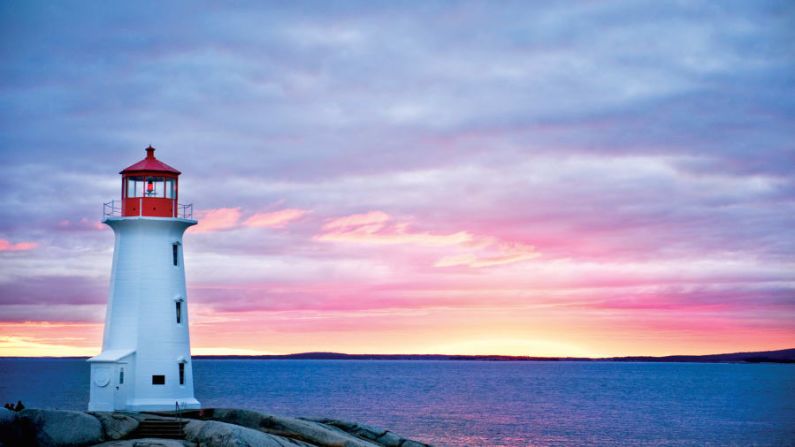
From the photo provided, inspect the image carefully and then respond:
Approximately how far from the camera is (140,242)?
33.5m

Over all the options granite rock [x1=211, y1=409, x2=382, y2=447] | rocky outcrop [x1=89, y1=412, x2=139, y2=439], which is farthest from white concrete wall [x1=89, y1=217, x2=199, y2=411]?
rocky outcrop [x1=89, y1=412, x2=139, y2=439]

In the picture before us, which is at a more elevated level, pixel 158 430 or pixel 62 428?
pixel 62 428

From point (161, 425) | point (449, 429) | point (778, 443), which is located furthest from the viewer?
point (449, 429)

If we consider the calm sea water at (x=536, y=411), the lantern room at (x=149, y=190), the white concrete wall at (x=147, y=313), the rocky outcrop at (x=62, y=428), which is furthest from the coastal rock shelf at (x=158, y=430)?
the calm sea water at (x=536, y=411)

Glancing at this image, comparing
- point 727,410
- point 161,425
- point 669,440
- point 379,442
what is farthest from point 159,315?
point 727,410

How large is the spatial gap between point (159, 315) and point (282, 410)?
5375 centimetres

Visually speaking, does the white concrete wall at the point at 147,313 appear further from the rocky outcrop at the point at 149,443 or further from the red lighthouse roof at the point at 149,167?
the rocky outcrop at the point at 149,443

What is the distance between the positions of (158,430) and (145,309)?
6.15 meters

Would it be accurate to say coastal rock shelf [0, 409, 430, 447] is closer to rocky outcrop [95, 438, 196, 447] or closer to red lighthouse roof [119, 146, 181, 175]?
rocky outcrop [95, 438, 196, 447]

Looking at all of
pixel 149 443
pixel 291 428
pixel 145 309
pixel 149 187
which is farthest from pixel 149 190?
pixel 149 443

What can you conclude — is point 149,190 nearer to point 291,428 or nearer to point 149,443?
point 291,428

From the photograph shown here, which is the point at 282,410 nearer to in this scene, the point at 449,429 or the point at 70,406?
the point at 70,406

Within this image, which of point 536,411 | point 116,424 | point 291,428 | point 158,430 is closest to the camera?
point 116,424

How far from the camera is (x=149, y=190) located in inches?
1346
